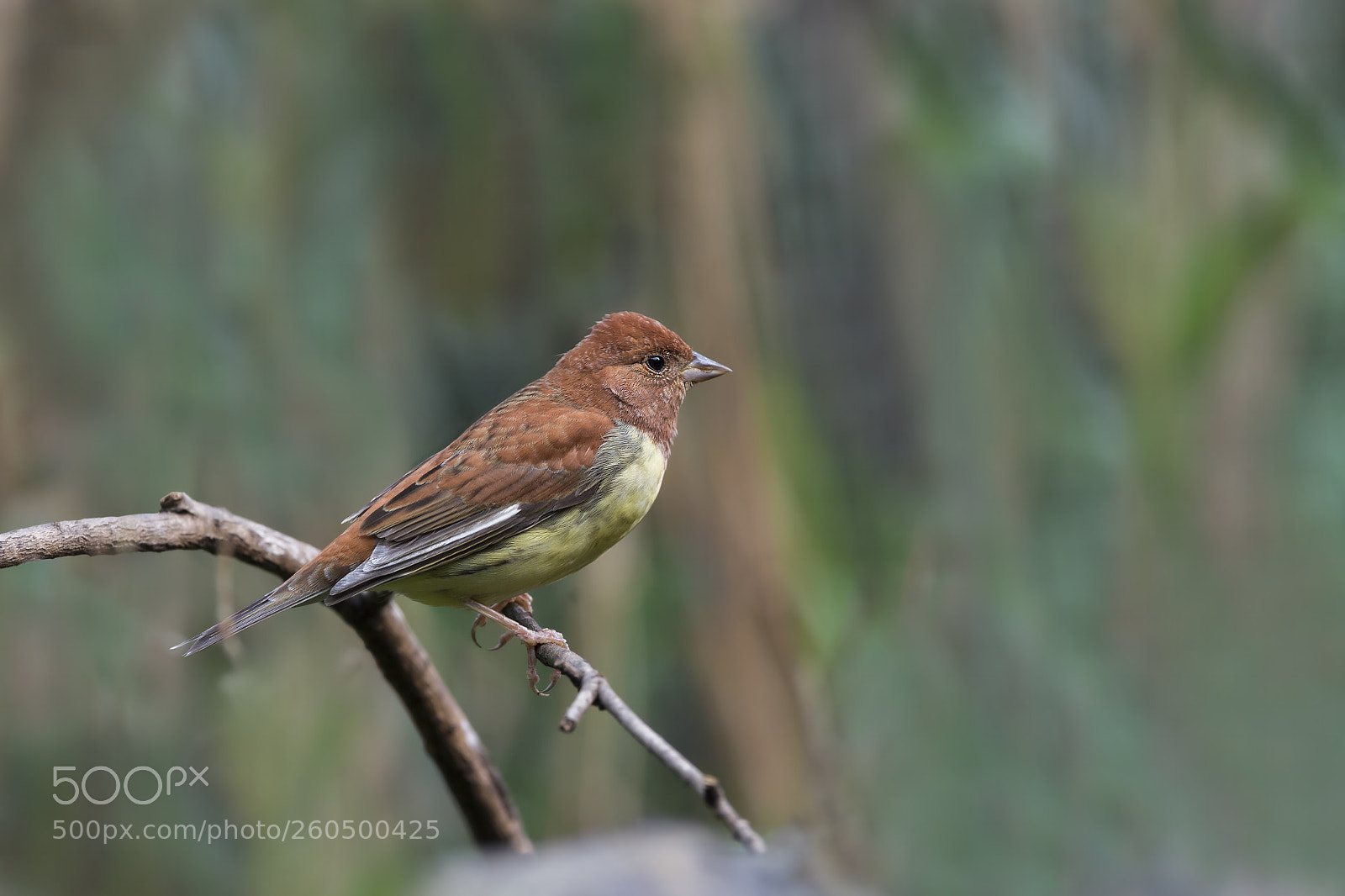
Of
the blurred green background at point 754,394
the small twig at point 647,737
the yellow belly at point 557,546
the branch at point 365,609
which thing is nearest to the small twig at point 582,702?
the small twig at point 647,737

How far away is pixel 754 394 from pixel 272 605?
5.59ft

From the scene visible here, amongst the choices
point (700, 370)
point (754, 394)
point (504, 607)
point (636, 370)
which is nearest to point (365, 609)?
point (504, 607)

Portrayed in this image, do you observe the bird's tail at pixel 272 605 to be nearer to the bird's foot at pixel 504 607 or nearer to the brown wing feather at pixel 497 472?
the brown wing feather at pixel 497 472

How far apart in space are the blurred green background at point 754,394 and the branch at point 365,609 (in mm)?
557

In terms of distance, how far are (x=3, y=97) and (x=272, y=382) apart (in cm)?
106

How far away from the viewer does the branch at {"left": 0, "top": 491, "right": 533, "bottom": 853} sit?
1.85m

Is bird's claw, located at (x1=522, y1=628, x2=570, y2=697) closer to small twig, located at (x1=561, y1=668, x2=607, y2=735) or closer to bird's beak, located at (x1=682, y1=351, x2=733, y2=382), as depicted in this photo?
small twig, located at (x1=561, y1=668, x2=607, y2=735)

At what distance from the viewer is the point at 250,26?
3576 millimetres

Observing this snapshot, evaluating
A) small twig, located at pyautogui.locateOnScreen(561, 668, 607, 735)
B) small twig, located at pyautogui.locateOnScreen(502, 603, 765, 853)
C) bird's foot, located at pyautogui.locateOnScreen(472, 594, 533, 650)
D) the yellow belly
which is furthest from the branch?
small twig, located at pyautogui.locateOnScreen(561, 668, 607, 735)

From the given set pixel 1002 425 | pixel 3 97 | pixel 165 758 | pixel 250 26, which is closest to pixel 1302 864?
pixel 1002 425

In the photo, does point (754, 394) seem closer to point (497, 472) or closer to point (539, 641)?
point (497, 472)

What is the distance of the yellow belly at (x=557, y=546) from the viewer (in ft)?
7.88

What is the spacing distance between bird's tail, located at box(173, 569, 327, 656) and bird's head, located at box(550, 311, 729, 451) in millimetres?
728

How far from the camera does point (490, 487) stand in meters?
2.47
